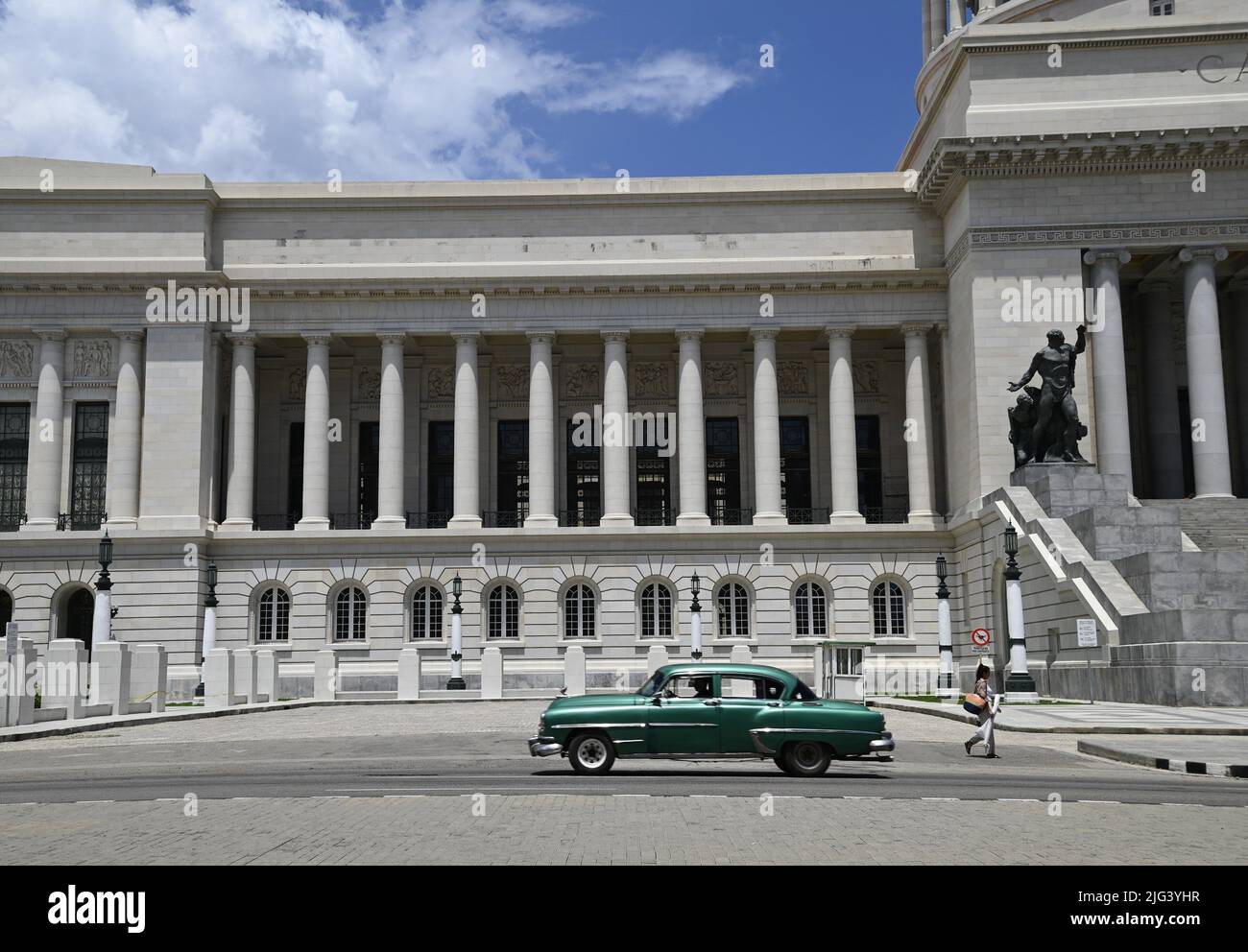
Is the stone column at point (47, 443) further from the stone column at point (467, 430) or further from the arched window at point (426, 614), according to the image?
the stone column at point (467, 430)

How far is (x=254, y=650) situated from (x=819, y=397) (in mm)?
28663

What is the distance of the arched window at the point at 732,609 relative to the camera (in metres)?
56.6

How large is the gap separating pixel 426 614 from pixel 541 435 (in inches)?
365

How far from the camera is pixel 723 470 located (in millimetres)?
61375

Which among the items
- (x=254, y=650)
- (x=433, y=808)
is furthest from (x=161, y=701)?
(x=433, y=808)

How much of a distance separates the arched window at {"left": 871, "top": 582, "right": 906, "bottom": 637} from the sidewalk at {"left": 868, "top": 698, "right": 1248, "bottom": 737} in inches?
873

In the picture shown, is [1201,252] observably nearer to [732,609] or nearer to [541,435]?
[732,609]

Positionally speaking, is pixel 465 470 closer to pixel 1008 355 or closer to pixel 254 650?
pixel 254 650

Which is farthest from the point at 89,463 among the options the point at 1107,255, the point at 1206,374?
the point at 1206,374

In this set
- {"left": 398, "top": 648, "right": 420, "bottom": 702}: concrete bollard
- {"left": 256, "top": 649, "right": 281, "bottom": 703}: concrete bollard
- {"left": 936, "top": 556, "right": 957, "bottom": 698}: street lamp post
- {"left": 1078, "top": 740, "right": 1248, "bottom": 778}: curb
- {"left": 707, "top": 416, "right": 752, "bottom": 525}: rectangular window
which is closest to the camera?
{"left": 1078, "top": 740, "right": 1248, "bottom": 778}: curb

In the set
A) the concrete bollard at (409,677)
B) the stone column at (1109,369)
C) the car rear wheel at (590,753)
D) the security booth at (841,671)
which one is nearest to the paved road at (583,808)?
the car rear wheel at (590,753)

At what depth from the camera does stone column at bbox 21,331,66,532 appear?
5541 centimetres

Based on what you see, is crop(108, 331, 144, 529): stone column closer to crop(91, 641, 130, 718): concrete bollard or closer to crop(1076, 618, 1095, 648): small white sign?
crop(91, 641, 130, 718): concrete bollard

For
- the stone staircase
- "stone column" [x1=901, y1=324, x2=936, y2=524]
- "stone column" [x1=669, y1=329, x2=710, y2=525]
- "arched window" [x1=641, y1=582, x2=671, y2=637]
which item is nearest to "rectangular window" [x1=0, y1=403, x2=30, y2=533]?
"arched window" [x1=641, y1=582, x2=671, y2=637]
